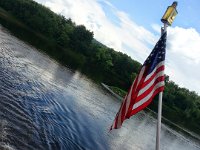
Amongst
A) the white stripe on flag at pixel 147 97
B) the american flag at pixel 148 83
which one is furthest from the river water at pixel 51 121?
the white stripe on flag at pixel 147 97

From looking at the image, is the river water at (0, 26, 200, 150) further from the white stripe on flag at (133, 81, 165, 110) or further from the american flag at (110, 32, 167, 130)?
the white stripe on flag at (133, 81, 165, 110)

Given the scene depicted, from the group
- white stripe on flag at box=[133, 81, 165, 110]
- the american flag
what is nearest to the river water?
the american flag

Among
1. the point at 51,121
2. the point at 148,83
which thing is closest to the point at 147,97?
the point at 148,83

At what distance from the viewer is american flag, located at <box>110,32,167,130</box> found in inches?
482

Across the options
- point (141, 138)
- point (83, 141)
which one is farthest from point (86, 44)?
point (83, 141)

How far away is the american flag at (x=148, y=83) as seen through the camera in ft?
40.2

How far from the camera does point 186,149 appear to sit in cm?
6184

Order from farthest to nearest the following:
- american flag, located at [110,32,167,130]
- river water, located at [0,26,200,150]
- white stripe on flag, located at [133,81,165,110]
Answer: river water, located at [0,26,200,150] → american flag, located at [110,32,167,130] → white stripe on flag, located at [133,81,165,110]

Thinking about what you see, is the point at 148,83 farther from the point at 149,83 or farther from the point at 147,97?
the point at 147,97

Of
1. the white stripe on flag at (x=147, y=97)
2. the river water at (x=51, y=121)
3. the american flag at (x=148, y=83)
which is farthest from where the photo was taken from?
the river water at (x=51, y=121)

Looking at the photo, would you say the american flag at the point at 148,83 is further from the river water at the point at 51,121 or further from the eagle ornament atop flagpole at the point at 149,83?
the river water at the point at 51,121

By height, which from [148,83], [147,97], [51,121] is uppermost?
[148,83]

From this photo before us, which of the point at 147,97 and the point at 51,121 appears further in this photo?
the point at 51,121

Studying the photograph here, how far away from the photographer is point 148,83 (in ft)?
40.9
